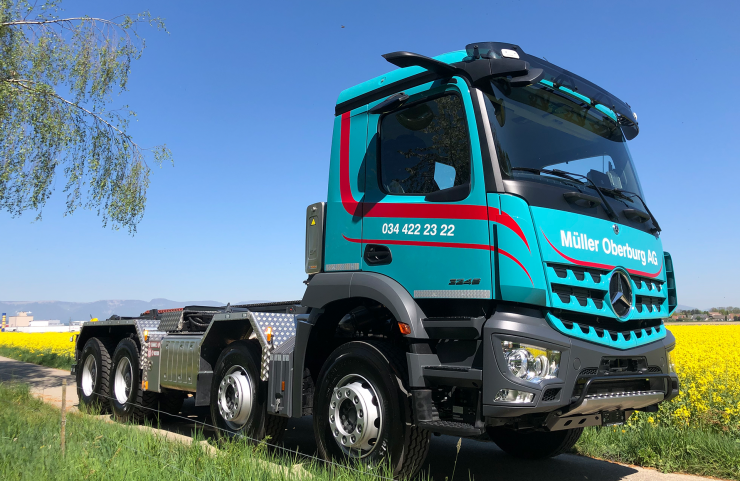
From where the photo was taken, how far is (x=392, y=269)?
4.70 metres

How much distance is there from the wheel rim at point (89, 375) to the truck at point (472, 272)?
4.97 m

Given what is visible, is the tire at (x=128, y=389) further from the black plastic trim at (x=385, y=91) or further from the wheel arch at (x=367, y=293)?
the black plastic trim at (x=385, y=91)

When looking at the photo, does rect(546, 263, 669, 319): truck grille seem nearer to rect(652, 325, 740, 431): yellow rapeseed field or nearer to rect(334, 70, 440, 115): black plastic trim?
rect(334, 70, 440, 115): black plastic trim

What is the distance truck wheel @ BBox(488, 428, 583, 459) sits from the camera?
5.72 metres

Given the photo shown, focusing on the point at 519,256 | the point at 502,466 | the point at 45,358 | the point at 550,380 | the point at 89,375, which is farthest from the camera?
the point at 45,358

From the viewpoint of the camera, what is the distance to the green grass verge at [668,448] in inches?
212

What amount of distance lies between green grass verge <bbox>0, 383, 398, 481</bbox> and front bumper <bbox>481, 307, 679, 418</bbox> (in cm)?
104

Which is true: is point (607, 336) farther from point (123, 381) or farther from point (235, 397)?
point (123, 381)

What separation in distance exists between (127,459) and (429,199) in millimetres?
3060

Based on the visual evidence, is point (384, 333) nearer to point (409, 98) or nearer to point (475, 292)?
point (475, 292)

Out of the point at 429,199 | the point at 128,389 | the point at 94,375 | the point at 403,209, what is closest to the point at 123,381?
the point at 128,389

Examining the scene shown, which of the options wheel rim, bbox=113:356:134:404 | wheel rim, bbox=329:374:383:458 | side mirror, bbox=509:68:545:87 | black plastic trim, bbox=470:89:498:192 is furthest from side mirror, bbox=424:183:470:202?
wheel rim, bbox=113:356:134:404

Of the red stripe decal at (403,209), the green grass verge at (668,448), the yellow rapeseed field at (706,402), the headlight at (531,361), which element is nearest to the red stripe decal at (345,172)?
the red stripe decal at (403,209)

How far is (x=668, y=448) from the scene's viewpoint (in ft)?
19.0
